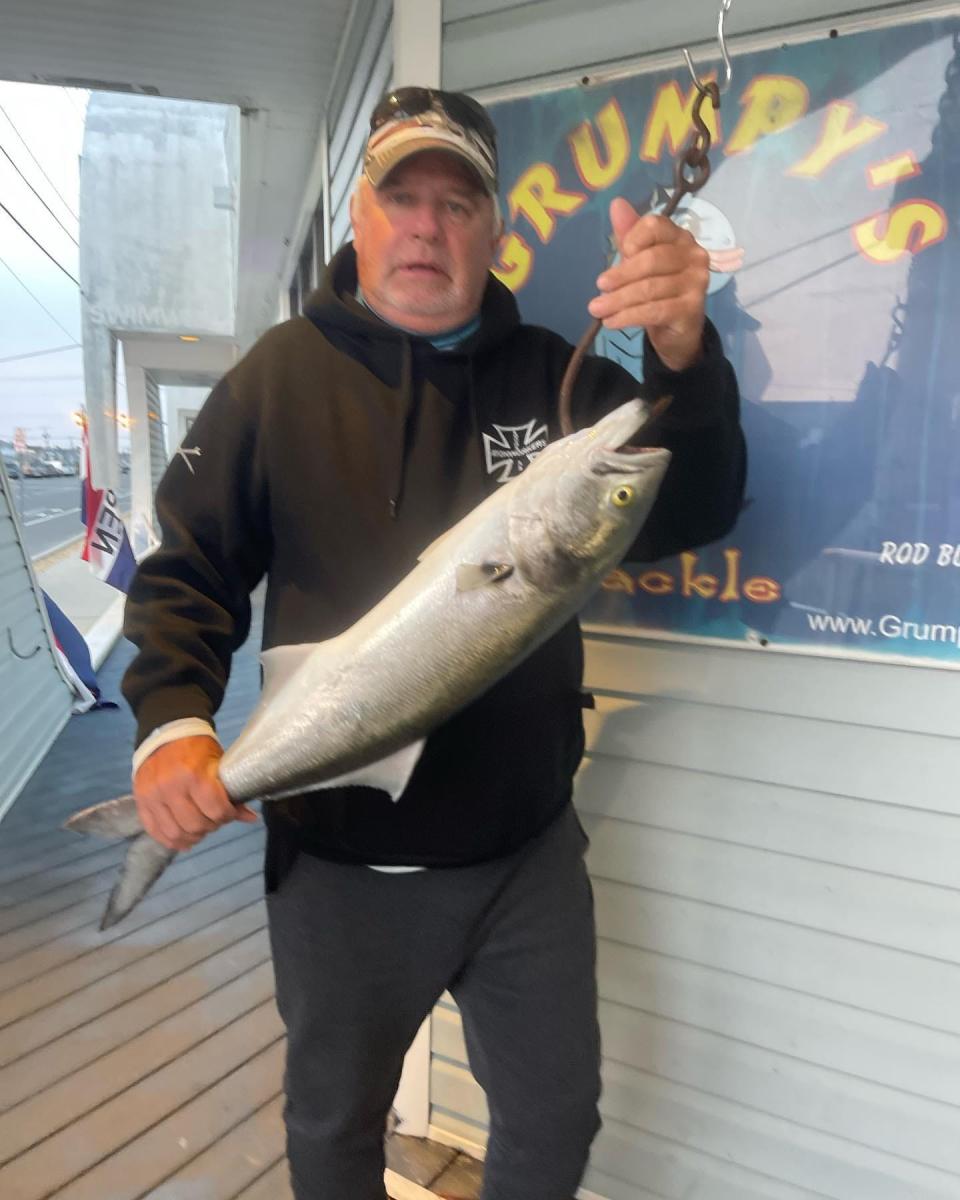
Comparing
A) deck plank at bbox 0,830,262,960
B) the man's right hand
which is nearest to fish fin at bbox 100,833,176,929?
the man's right hand

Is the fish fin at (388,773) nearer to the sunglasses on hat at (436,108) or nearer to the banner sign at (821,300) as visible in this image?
the banner sign at (821,300)

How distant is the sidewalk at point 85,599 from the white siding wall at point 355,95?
17.6ft

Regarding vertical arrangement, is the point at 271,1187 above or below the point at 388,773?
below

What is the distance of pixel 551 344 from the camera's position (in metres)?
1.47

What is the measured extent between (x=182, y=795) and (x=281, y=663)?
0.73 ft

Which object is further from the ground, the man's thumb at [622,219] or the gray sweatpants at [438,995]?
the man's thumb at [622,219]

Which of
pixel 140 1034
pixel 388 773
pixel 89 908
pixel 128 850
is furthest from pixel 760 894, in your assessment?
pixel 89 908

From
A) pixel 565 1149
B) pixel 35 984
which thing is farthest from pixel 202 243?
pixel 565 1149

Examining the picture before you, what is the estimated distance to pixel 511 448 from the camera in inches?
53.8

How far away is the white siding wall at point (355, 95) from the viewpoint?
7.76ft

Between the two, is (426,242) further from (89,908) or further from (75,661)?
(75,661)

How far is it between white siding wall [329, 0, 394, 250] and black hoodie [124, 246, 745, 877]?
1195 mm

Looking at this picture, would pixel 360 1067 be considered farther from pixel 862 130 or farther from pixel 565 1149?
pixel 862 130

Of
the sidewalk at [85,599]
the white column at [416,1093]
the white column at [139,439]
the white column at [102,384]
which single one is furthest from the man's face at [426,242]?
the white column at [139,439]
